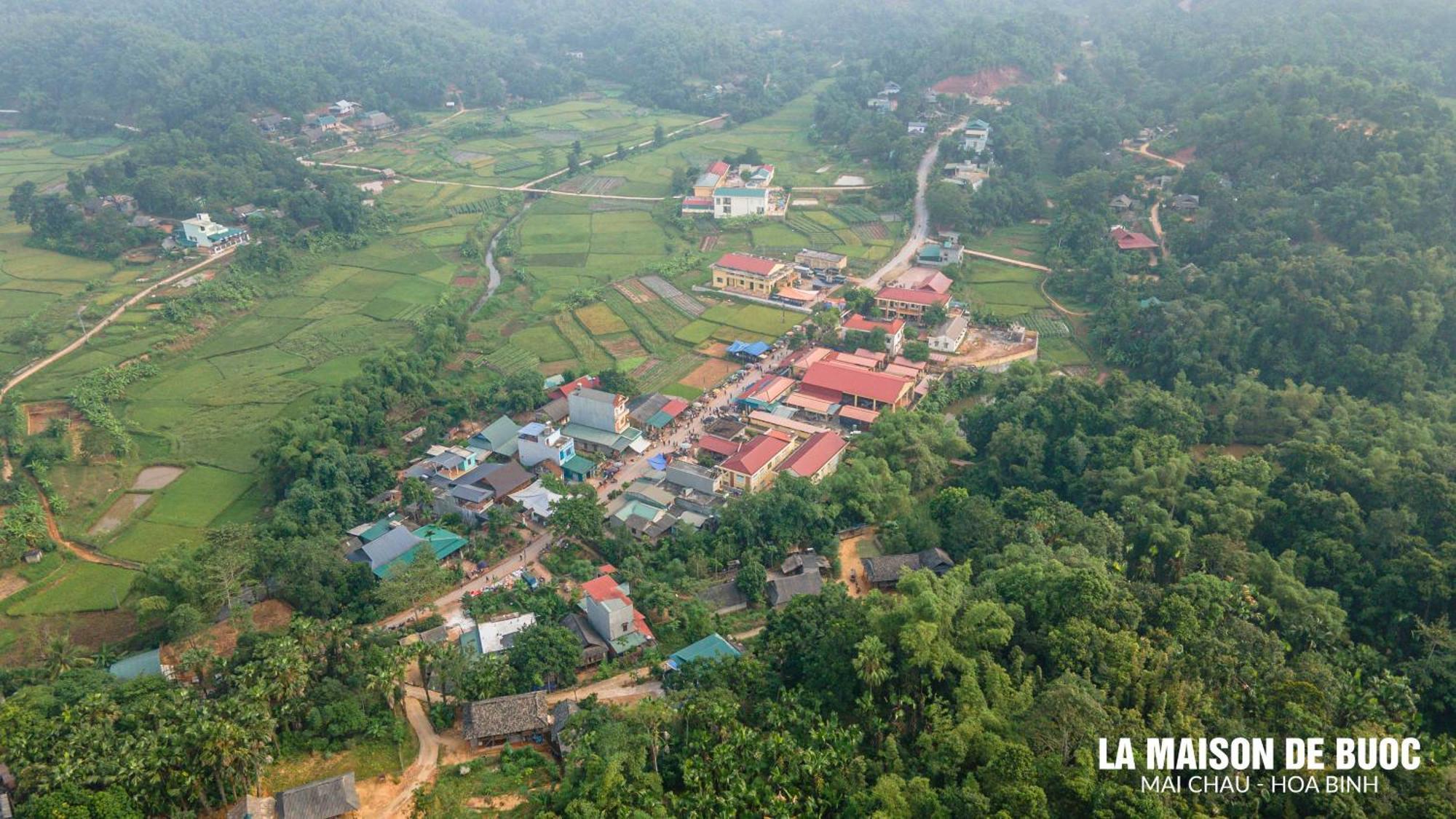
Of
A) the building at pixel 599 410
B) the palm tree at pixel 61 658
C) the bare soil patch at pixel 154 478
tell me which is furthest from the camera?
the building at pixel 599 410

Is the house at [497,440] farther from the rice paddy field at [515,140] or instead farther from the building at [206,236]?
the rice paddy field at [515,140]

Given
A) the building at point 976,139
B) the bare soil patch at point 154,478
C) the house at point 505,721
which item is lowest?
the bare soil patch at point 154,478

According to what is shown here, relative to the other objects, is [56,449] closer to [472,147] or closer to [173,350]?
[173,350]

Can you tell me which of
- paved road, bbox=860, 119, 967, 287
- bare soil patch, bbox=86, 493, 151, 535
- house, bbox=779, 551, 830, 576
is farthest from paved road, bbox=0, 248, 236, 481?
paved road, bbox=860, 119, 967, 287

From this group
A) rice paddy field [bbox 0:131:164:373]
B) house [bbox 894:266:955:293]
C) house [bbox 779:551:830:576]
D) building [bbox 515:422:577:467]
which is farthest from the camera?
house [bbox 894:266:955:293]

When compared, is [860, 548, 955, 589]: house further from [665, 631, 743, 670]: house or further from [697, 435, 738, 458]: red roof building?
[697, 435, 738, 458]: red roof building

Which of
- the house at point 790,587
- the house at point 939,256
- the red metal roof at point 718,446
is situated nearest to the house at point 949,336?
the house at point 939,256

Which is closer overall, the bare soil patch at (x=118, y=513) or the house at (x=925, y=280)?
the bare soil patch at (x=118, y=513)
